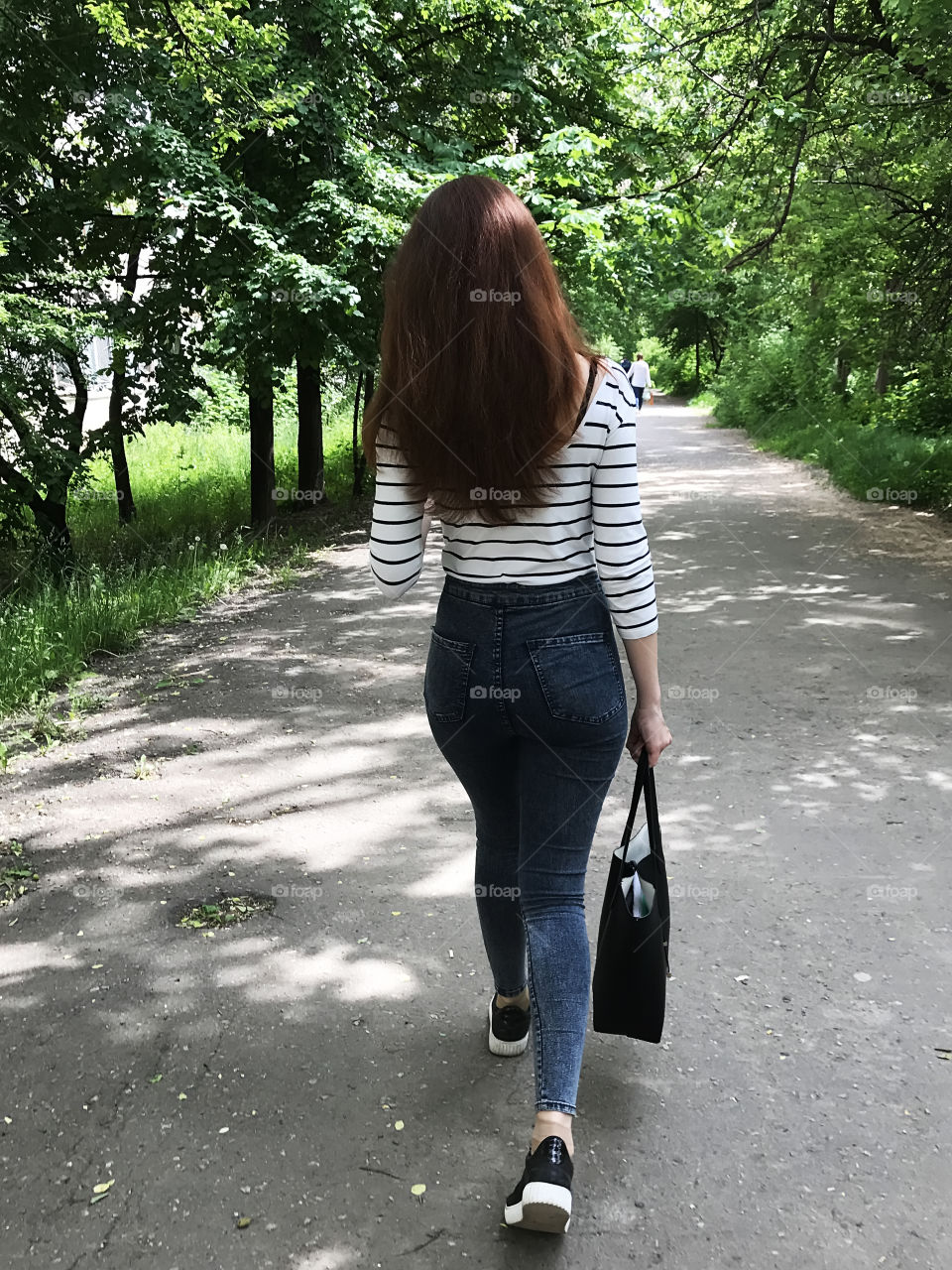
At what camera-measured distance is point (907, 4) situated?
21.0ft

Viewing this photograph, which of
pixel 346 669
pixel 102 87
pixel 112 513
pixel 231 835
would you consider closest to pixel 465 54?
pixel 102 87

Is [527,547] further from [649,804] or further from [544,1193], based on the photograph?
[544,1193]

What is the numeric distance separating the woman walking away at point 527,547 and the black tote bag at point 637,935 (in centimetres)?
19

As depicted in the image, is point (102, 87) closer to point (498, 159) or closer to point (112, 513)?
point (498, 159)

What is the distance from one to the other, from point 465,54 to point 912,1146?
491 inches

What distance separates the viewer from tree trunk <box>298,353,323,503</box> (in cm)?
Answer: 1384

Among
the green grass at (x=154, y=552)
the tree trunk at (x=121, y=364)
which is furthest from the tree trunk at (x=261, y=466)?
the tree trunk at (x=121, y=364)

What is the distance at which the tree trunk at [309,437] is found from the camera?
13.8 meters

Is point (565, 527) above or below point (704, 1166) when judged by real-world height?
above

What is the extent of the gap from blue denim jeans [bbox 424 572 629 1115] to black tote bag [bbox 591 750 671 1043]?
179mm

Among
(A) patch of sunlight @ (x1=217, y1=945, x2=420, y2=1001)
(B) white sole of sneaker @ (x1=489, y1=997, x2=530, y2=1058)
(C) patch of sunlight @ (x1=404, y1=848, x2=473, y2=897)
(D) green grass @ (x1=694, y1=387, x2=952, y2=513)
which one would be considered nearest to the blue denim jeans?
(B) white sole of sneaker @ (x1=489, y1=997, x2=530, y2=1058)

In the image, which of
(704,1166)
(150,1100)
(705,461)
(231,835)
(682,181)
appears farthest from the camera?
(705,461)

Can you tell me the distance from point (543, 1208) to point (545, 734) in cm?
97

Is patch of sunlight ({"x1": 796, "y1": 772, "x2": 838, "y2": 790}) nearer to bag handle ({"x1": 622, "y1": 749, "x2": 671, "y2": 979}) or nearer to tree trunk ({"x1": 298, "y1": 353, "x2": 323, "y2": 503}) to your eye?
bag handle ({"x1": 622, "y1": 749, "x2": 671, "y2": 979})
